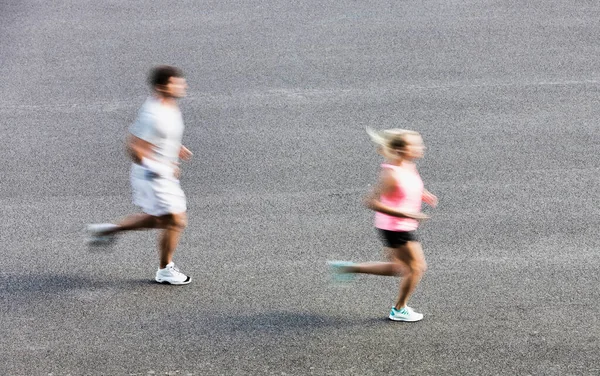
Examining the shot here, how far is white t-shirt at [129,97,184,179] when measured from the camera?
24.8 feet

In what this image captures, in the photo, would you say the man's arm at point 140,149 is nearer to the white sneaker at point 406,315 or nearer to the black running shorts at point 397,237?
the black running shorts at point 397,237

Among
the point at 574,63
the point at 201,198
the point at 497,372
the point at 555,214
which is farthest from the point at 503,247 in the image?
the point at 574,63

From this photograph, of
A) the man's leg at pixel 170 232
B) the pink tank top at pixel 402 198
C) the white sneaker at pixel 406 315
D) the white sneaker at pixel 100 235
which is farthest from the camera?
the white sneaker at pixel 100 235

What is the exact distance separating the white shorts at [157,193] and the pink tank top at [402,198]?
1795mm

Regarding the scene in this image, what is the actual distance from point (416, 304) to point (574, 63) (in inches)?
241

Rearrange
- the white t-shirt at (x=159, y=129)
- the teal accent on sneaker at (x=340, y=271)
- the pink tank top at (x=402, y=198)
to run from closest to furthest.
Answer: the pink tank top at (x=402, y=198) < the teal accent on sneaker at (x=340, y=271) < the white t-shirt at (x=159, y=129)

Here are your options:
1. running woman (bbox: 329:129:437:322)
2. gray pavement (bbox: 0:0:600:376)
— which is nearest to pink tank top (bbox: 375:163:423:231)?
running woman (bbox: 329:129:437:322)

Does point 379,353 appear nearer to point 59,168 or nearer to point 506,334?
point 506,334

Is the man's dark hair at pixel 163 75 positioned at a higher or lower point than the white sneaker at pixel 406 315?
higher

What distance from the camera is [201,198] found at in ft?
30.9

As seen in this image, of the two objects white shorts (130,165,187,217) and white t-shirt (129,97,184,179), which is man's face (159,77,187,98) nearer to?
white t-shirt (129,97,184,179)

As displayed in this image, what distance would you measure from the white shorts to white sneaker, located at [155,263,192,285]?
1.68 ft

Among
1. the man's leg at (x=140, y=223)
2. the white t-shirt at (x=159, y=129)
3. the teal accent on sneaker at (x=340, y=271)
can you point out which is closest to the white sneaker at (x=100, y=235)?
the man's leg at (x=140, y=223)

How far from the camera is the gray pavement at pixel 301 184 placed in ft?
23.2
